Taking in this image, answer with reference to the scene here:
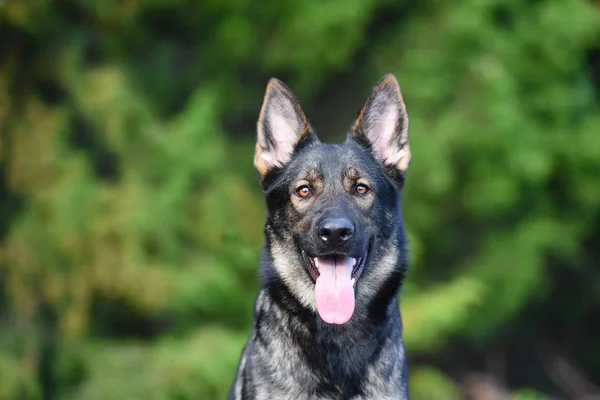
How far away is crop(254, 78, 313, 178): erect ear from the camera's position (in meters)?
4.16

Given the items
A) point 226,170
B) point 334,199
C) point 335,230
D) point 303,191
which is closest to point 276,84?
point 303,191

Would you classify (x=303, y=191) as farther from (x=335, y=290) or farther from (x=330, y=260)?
(x=335, y=290)

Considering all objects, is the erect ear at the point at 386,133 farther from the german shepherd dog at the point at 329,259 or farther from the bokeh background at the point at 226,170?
the bokeh background at the point at 226,170

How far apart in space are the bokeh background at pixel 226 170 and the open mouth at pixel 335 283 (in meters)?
4.25

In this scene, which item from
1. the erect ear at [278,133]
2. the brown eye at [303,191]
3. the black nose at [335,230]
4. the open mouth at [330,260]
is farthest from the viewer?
the erect ear at [278,133]

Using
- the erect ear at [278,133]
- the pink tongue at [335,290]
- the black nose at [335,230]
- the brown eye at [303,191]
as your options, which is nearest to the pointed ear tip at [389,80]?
the erect ear at [278,133]

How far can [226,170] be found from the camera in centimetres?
907

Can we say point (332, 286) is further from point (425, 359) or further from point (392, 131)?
point (425, 359)

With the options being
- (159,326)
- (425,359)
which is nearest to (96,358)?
(159,326)

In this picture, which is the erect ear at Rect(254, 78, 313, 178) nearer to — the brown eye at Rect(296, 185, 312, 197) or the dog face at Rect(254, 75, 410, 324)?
the dog face at Rect(254, 75, 410, 324)

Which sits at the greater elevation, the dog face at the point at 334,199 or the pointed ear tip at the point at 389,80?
the pointed ear tip at the point at 389,80

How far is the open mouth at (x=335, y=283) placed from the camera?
3.61 m

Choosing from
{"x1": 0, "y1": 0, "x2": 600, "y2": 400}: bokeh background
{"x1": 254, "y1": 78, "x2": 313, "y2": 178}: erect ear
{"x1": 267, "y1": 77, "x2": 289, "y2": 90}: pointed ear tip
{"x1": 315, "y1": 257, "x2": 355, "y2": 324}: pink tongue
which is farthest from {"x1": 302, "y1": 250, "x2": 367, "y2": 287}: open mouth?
{"x1": 0, "y1": 0, "x2": 600, "y2": 400}: bokeh background

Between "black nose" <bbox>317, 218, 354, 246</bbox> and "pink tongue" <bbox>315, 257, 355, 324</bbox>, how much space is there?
15 cm
